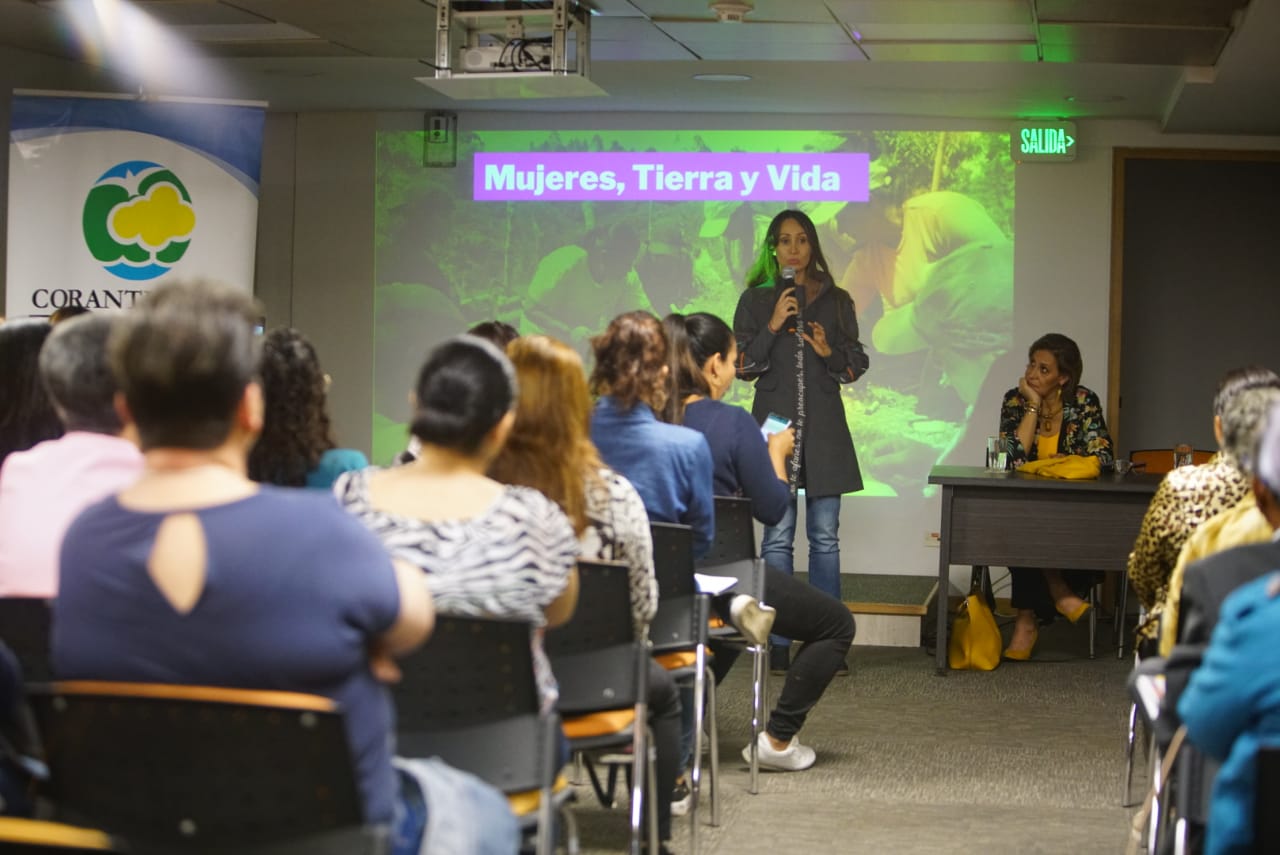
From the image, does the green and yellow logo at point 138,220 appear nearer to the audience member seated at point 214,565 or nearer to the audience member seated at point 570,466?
the audience member seated at point 570,466

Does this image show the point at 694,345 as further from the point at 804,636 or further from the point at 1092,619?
the point at 1092,619

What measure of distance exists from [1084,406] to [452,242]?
3932 mm

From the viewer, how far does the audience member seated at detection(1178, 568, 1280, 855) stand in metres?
1.81

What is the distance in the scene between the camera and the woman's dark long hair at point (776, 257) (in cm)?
628

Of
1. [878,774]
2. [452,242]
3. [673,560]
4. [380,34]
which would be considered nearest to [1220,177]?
[452,242]

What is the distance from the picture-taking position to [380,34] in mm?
6504

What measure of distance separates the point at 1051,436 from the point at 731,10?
7.82 feet

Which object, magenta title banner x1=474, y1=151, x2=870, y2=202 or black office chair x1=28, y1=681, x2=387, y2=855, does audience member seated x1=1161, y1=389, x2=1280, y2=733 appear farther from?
magenta title banner x1=474, y1=151, x2=870, y2=202

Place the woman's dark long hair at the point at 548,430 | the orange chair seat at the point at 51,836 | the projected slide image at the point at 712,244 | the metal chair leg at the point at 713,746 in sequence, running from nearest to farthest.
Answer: the orange chair seat at the point at 51,836, the woman's dark long hair at the point at 548,430, the metal chair leg at the point at 713,746, the projected slide image at the point at 712,244

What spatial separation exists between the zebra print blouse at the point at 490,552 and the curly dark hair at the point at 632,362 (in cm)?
139

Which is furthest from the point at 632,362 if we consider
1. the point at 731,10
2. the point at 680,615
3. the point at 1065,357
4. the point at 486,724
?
the point at 1065,357

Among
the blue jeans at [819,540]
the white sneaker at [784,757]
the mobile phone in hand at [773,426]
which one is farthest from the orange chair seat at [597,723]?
the blue jeans at [819,540]

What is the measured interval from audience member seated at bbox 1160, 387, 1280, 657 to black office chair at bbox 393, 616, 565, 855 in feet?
3.50

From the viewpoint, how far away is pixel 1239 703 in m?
1.85
